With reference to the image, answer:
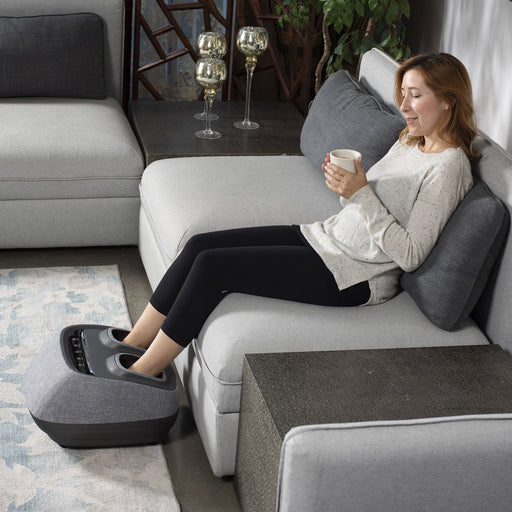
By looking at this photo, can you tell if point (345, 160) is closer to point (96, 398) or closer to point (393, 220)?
point (393, 220)

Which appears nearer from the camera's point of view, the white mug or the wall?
the white mug

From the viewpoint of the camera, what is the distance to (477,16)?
3.22 meters

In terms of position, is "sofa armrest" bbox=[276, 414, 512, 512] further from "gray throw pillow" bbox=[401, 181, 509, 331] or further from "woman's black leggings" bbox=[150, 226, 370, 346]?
"woman's black leggings" bbox=[150, 226, 370, 346]

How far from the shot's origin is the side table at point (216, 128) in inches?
125

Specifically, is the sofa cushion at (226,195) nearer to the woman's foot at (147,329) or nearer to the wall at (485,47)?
the woman's foot at (147,329)

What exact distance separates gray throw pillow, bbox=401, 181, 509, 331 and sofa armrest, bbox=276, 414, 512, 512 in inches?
18.2

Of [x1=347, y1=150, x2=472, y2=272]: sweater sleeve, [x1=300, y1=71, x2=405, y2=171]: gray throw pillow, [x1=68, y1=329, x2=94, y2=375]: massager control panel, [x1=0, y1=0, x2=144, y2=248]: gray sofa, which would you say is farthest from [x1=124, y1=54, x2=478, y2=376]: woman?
[x1=0, y1=0, x2=144, y2=248]: gray sofa

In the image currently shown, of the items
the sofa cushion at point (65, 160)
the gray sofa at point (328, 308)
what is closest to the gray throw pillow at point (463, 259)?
the gray sofa at point (328, 308)

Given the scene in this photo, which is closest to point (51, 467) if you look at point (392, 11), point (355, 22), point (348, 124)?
point (348, 124)

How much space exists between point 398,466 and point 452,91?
3.25ft

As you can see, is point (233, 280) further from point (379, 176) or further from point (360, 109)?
point (360, 109)

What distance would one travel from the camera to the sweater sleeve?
6.47ft

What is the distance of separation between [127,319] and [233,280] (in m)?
0.79

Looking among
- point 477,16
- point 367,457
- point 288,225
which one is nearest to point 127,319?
point 288,225
